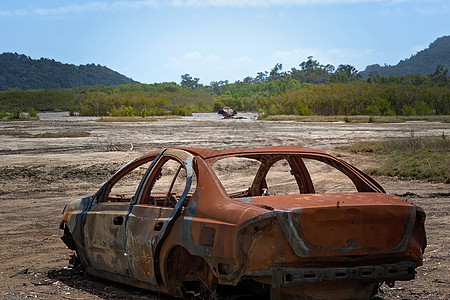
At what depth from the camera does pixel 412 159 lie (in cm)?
2111

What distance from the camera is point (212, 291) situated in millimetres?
5648

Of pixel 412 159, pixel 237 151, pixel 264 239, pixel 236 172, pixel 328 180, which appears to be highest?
pixel 237 151

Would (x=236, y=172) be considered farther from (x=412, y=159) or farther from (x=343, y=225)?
(x=343, y=225)

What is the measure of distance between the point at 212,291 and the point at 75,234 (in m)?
2.37

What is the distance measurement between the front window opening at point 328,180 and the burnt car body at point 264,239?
31.9 feet

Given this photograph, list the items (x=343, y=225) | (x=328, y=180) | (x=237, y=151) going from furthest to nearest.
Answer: (x=328, y=180) < (x=237, y=151) < (x=343, y=225)

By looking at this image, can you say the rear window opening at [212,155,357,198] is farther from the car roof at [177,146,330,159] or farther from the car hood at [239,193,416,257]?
the car hood at [239,193,416,257]

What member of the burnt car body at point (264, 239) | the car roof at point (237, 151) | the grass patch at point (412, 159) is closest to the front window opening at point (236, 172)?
the grass patch at point (412, 159)

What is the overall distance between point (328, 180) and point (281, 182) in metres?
1.37

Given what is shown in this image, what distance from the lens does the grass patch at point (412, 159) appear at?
18.5 m

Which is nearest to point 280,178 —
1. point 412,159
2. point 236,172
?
point 236,172

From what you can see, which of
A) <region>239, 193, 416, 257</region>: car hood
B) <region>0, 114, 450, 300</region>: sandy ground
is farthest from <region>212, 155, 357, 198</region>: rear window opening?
<region>239, 193, 416, 257</region>: car hood

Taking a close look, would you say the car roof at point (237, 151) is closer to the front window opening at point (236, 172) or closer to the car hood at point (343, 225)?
the car hood at point (343, 225)

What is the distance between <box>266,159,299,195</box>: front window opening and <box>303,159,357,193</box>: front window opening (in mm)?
607
